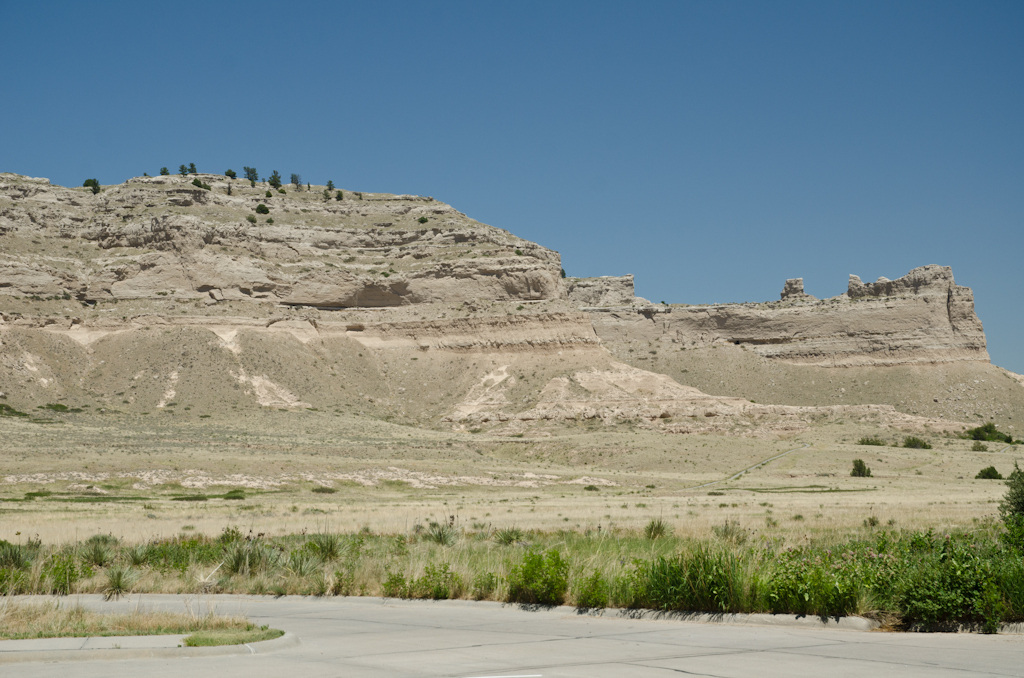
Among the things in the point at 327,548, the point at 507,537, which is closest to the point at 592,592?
the point at 327,548

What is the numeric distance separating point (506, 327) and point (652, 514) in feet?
199

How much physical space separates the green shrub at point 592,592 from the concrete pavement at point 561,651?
0.45m

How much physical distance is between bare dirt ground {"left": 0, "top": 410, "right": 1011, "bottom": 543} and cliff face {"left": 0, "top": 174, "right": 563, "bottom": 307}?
2395cm

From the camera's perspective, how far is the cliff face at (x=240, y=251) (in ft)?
Result: 299

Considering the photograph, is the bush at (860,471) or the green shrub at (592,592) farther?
the bush at (860,471)

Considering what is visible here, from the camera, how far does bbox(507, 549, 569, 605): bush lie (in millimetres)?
12820

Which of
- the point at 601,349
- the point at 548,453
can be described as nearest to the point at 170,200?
the point at 601,349

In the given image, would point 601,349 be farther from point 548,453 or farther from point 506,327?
point 548,453

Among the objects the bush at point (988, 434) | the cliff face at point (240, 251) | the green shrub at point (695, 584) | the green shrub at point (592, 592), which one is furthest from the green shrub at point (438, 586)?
the cliff face at point (240, 251)

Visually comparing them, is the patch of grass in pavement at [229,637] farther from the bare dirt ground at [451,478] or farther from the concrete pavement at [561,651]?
the bare dirt ground at [451,478]

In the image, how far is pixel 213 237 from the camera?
9494 cm

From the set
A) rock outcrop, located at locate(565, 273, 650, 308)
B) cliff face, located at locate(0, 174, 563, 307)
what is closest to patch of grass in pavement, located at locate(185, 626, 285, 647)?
cliff face, located at locate(0, 174, 563, 307)

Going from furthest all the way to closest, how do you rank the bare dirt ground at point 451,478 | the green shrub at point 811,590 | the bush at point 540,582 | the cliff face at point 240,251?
the cliff face at point 240,251, the bare dirt ground at point 451,478, the bush at point 540,582, the green shrub at point 811,590

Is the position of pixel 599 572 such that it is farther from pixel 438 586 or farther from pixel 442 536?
pixel 442 536
